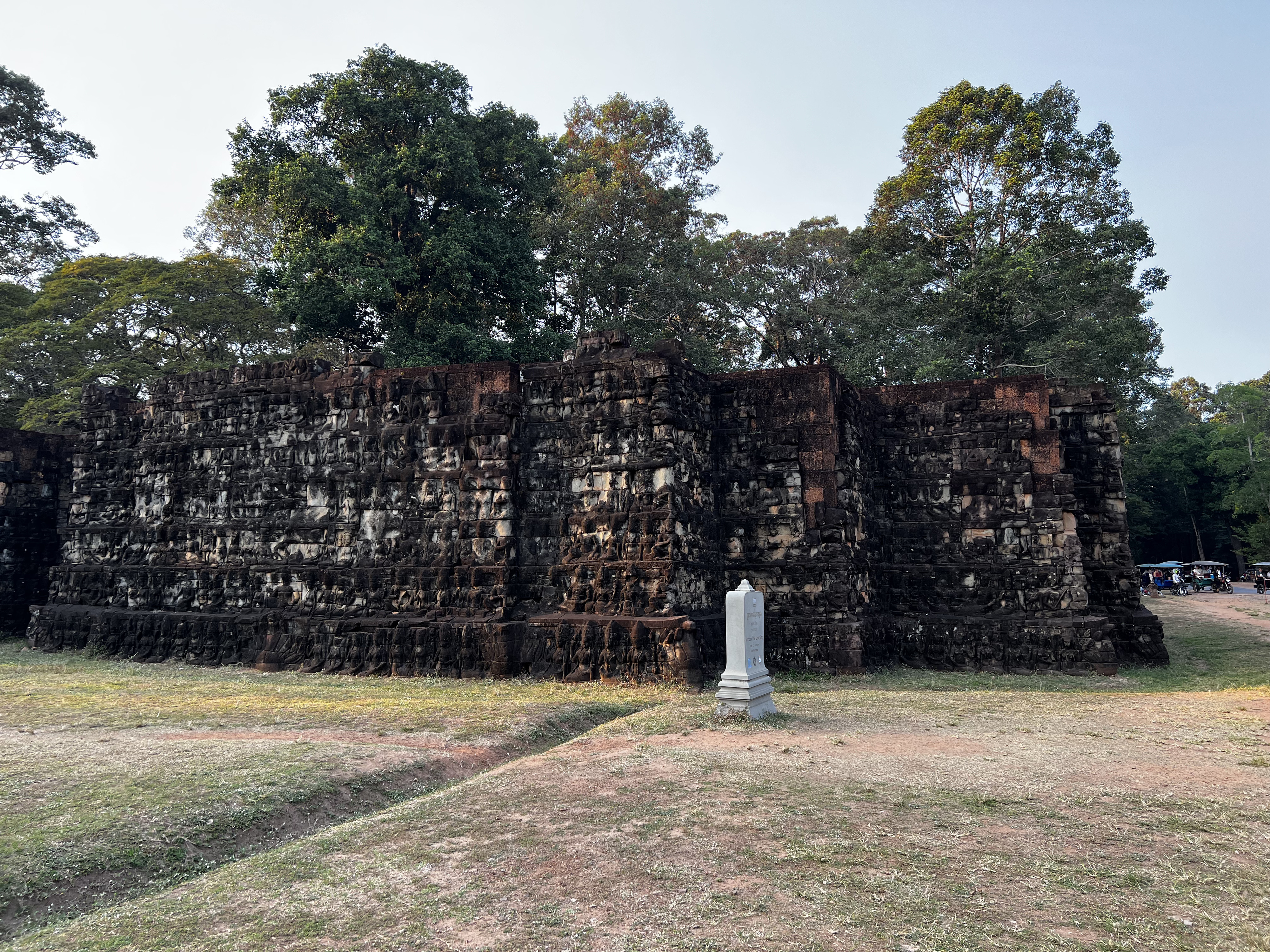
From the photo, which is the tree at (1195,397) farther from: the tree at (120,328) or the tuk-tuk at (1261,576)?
the tree at (120,328)

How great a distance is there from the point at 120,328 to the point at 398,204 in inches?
469

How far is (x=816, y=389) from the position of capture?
41.6 ft

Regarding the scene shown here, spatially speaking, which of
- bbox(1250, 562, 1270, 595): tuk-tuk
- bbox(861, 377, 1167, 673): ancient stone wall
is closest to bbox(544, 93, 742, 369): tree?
bbox(861, 377, 1167, 673): ancient stone wall

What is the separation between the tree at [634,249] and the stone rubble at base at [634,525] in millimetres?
12722

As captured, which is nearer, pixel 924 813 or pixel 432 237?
pixel 924 813

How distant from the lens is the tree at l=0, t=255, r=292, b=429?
83.3 ft

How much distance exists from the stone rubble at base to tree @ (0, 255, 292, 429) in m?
13.7

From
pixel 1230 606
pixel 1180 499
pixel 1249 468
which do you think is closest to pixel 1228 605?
pixel 1230 606

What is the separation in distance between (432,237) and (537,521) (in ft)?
40.6

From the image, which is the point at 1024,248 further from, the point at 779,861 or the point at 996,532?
the point at 779,861

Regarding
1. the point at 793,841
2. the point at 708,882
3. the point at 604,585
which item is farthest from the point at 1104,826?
the point at 604,585

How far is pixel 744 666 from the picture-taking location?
840 centimetres

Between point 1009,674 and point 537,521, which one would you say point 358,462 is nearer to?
point 537,521

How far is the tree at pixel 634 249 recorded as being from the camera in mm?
27078
